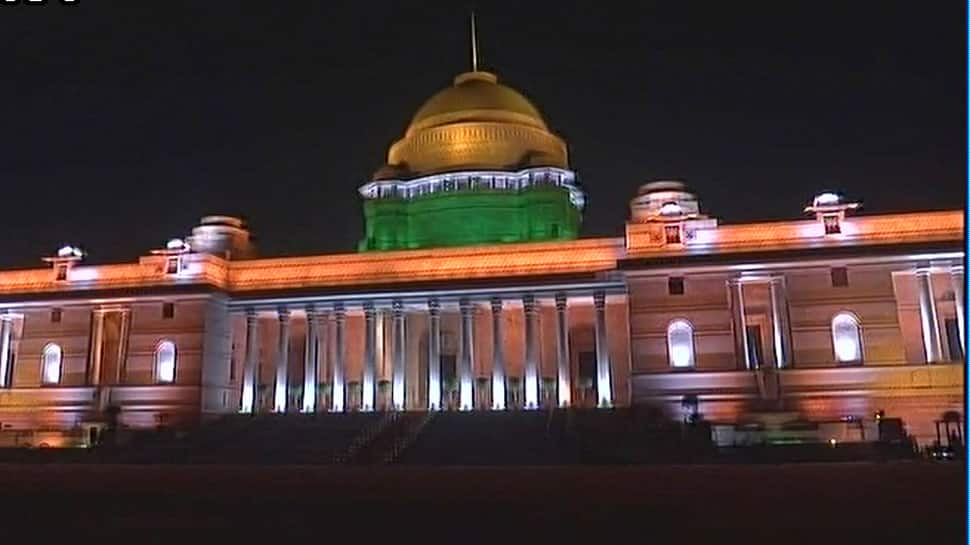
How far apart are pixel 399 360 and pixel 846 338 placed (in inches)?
762

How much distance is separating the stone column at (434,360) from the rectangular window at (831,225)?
17298mm

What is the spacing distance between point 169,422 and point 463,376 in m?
14.0

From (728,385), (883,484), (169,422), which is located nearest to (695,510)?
(883,484)

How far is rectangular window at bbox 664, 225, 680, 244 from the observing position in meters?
36.3

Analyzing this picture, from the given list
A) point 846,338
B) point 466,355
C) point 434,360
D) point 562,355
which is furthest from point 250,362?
point 846,338

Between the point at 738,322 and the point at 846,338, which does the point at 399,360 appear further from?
the point at 846,338

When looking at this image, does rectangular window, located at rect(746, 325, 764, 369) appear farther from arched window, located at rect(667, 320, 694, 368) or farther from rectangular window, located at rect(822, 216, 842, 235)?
rectangular window, located at rect(822, 216, 842, 235)

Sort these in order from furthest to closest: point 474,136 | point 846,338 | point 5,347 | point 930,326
→ point 474,136 < point 5,347 < point 846,338 < point 930,326

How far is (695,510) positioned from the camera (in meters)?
9.71

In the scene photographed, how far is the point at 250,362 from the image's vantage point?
40.7 metres

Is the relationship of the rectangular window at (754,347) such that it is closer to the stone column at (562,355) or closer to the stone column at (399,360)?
the stone column at (562,355)

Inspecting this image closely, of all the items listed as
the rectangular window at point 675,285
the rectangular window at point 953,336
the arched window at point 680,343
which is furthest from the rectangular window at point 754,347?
the rectangular window at point 953,336

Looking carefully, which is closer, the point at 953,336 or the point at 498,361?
the point at 953,336

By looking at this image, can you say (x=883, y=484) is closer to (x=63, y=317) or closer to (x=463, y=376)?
(x=463, y=376)
